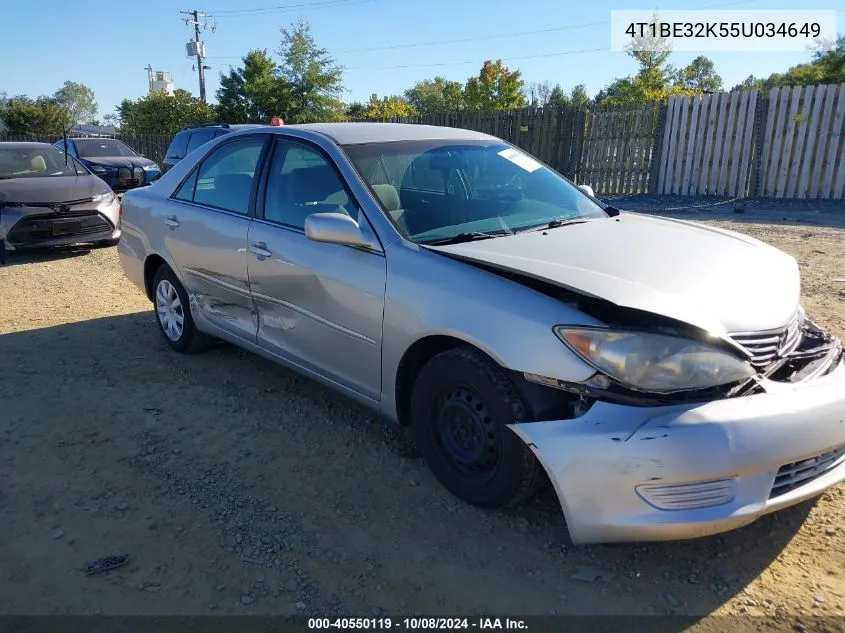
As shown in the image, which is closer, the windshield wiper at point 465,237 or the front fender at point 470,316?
the front fender at point 470,316

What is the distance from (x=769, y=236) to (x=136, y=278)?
25.2 feet

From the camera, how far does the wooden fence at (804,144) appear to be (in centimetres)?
1152

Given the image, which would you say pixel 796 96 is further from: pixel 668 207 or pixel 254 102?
pixel 254 102

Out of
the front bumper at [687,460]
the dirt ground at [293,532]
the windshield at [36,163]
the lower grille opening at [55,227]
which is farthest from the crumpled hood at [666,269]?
the windshield at [36,163]

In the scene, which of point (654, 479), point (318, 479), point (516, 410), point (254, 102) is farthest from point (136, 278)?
point (254, 102)

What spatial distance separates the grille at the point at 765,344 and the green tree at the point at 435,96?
42626mm

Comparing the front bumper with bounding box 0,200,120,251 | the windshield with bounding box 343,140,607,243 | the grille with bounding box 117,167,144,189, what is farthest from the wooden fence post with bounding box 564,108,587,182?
the windshield with bounding box 343,140,607,243

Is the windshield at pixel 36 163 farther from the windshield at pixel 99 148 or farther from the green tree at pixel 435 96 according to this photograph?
the green tree at pixel 435 96

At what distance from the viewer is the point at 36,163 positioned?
971 centimetres

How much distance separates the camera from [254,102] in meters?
33.4

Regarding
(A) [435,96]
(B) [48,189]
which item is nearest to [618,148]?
(B) [48,189]

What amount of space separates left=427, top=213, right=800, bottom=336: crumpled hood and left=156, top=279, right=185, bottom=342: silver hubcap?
2.70 meters

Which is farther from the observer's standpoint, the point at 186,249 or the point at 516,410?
the point at 186,249

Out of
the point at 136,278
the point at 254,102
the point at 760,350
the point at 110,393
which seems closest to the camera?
the point at 760,350
